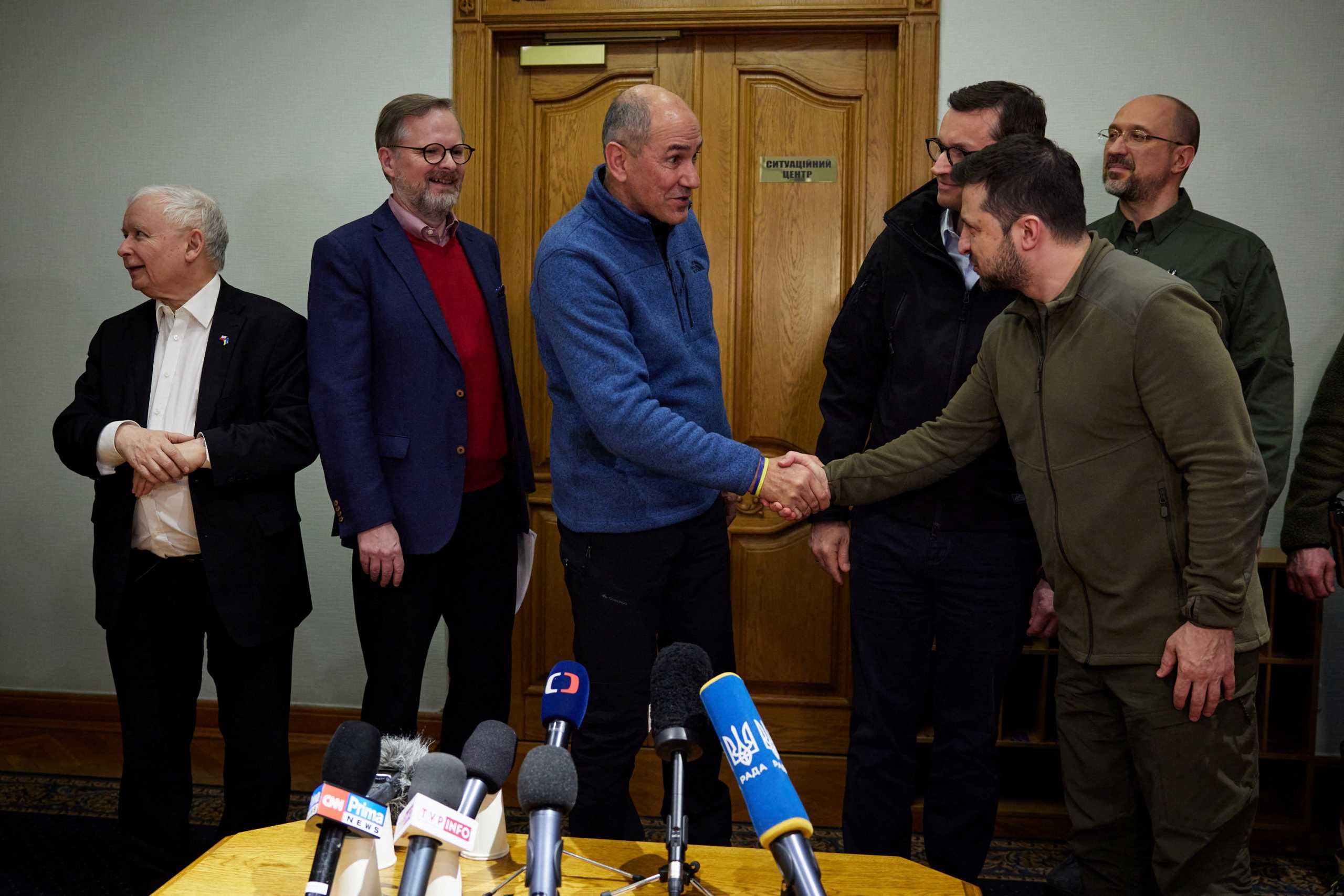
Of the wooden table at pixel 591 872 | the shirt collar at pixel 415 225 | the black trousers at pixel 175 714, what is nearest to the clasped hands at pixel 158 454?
the black trousers at pixel 175 714

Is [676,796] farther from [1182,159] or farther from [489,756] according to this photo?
[1182,159]

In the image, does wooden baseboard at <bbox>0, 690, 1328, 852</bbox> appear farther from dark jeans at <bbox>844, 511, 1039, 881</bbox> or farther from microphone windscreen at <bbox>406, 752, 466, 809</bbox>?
microphone windscreen at <bbox>406, 752, 466, 809</bbox>

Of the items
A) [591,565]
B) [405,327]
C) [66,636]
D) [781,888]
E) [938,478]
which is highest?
[405,327]

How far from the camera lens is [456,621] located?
8.81ft

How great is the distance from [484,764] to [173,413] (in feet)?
5.47

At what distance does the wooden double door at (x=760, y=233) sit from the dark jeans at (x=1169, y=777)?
1352 millimetres

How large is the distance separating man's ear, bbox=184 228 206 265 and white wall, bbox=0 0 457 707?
2.73ft

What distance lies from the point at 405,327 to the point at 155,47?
1673 mm

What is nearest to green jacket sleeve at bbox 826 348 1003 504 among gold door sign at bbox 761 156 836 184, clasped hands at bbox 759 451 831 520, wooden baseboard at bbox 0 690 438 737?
clasped hands at bbox 759 451 831 520

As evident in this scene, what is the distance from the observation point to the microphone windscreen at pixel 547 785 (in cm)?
113

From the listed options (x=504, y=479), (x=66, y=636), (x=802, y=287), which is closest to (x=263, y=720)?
(x=504, y=479)

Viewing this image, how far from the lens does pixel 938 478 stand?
2.28 metres

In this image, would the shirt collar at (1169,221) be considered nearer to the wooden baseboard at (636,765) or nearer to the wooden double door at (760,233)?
the wooden double door at (760,233)

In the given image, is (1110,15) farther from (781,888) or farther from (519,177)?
(781,888)
